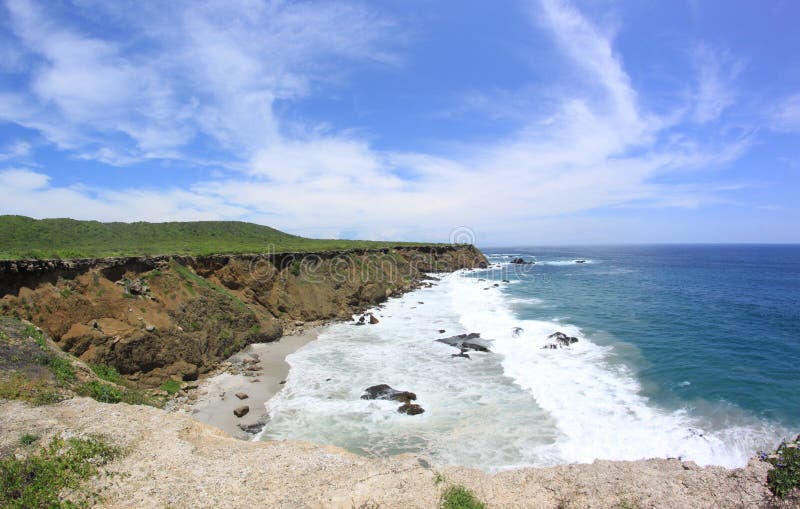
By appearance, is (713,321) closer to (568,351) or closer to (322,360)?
(568,351)

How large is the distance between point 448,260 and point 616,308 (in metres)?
55.6

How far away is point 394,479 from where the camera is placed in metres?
10.5

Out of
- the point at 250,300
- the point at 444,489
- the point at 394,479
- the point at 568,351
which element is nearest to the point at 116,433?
the point at 394,479

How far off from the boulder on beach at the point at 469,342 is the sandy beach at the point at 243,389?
40.6 feet

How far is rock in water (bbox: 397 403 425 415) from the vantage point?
19281 millimetres

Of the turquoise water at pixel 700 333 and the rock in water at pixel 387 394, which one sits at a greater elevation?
the turquoise water at pixel 700 333

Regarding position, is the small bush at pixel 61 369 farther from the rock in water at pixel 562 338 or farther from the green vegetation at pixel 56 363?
the rock in water at pixel 562 338

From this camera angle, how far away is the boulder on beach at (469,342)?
30.4m

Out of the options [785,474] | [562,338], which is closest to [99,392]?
[785,474]

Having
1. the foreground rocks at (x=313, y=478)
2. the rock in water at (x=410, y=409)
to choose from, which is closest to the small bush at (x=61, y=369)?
the foreground rocks at (x=313, y=478)

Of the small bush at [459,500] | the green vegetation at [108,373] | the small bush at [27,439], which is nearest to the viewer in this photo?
the small bush at [459,500]

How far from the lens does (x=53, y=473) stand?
9141 millimetres

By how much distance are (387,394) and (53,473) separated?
47.5 ft

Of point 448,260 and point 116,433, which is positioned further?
point 448,260
